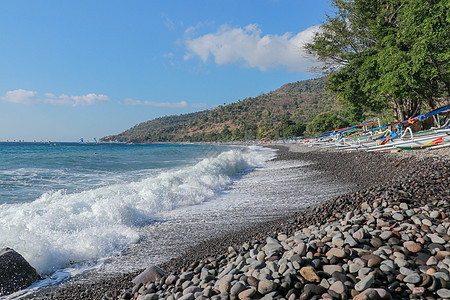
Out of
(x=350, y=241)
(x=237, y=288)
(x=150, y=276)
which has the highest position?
(x=350, y=241)

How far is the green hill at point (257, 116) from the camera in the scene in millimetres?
108275

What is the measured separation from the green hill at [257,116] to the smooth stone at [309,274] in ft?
274

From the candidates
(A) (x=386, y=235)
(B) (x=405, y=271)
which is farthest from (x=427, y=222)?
(B) (x=405, y=271)

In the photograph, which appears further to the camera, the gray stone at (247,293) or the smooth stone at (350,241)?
the smooth stone at (350,241)

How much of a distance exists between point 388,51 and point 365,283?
55.6 ft

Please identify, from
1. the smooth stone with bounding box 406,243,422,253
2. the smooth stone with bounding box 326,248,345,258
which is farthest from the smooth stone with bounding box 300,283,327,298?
the smooth stone with bounding box 406,243,422,253

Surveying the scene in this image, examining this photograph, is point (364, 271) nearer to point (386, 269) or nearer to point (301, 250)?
point (386, 269)

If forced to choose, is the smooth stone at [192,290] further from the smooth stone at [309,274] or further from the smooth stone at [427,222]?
the smooth stone at [427,222]

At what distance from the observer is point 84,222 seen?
6.53 metres

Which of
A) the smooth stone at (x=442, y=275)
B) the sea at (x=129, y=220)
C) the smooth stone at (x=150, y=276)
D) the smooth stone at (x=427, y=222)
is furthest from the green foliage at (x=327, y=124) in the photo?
the smooth stone at (x=442, y=275)

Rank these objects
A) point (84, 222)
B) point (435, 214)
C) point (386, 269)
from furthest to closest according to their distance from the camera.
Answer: point (84, 222) < point (435, 214) < point (386, 269)

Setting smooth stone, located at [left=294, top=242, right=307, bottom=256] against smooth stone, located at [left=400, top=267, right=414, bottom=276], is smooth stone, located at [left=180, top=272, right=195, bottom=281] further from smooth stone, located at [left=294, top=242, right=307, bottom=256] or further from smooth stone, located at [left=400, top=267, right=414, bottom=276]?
smooth stone, located at [left=400, top=267, right=414, bottom=276]

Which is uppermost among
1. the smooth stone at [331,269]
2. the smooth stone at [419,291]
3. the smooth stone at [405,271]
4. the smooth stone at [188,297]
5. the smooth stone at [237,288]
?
the smooth stone at [331,269]

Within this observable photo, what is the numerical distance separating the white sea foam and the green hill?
78054mm
